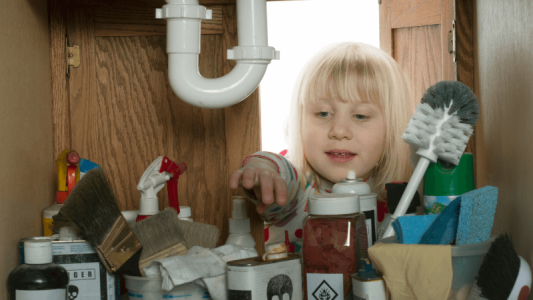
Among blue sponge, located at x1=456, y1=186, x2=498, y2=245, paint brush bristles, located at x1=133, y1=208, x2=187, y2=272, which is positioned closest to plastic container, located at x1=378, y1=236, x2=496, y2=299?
blue sponge, located at x1=456, y1=186, x2=498, y2=245

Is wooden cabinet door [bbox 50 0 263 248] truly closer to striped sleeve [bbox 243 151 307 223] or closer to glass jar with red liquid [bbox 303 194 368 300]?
striped sleeve [bbox 243 151 307 223]

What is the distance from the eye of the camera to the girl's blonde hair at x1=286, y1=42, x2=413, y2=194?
2.93 feet

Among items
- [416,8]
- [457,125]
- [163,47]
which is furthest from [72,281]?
[416,8]

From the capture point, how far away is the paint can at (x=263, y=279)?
62 centimetres

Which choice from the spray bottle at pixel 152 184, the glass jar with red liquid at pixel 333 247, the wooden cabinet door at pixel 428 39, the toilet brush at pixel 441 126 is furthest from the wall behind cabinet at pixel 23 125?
the wooden cabinet door at pixel 428 39

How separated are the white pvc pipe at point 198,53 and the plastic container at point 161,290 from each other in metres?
0.27

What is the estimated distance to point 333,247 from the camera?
63cm

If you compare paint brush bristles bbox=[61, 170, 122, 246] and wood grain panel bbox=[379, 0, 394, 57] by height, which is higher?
wood grain panel bbox=[379, 0, 394, 57]

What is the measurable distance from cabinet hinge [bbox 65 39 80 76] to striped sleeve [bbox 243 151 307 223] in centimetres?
37

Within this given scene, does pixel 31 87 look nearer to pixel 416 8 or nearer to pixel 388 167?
pixel 388 167

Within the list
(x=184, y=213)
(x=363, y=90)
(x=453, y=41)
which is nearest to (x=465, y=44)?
(x=453, y=41)

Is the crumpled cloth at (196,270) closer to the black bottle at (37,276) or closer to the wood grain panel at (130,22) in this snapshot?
the black bottle at (37,276)

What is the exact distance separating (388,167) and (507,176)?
273 millimetres

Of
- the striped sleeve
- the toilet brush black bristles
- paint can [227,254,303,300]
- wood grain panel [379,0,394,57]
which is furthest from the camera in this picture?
wood grain panel [379,0,394,57]
